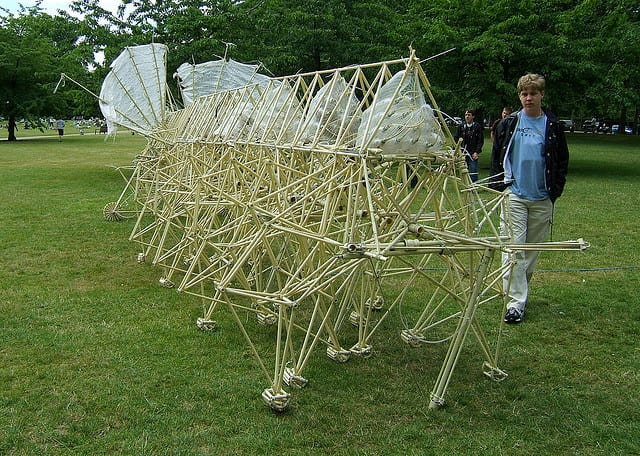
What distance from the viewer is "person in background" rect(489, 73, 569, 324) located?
587cm

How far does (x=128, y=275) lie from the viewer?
27.7 feet

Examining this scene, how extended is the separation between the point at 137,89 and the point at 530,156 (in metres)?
7.04

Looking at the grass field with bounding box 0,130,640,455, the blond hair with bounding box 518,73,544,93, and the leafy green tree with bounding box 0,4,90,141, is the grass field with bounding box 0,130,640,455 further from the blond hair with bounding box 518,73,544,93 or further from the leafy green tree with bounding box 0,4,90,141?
the leafy green tree with bounding box 0,4,90,141

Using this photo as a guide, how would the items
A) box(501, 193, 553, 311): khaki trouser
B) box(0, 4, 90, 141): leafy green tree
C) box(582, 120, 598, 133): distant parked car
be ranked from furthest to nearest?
box(582, 120, 598, 133): distant parked car → box(0, 4, 90, 141): leafy green tree → box(501, 193, 553, 311): khaki trouser

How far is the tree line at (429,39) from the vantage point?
17.9m

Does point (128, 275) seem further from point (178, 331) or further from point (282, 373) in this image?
point (282, 373)

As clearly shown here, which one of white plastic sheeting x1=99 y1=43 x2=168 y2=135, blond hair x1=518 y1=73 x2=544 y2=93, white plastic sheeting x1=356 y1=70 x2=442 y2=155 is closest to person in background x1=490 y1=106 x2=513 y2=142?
blond hair x1=518 y1=73 x2=544 y2=93

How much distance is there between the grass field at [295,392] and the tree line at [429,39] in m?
11.0

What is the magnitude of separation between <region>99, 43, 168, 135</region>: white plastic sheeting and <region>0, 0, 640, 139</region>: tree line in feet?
21.7

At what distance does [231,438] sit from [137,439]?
2.09 feet

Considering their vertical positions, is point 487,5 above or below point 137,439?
above

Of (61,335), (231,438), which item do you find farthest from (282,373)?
(61,335)

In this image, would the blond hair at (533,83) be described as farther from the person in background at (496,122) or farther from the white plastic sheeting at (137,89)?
the white plastic sheeting at (137,89)

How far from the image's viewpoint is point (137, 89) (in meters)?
10.4
